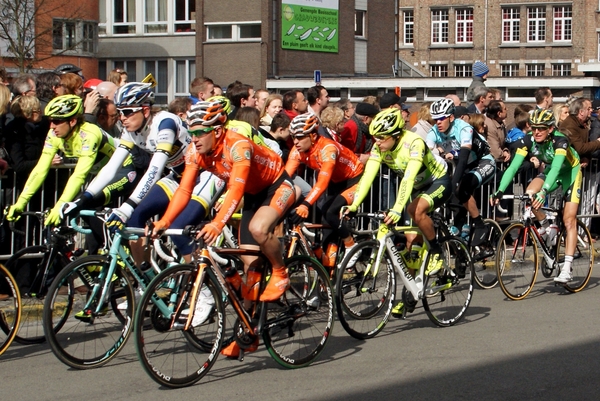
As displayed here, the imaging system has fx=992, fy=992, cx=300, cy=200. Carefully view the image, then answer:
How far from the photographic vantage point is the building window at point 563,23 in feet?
214

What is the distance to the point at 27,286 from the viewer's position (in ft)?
26.4

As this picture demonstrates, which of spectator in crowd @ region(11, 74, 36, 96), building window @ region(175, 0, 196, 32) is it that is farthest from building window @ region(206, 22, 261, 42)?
spectator in crowd @ region(11, 74, 36, 96)

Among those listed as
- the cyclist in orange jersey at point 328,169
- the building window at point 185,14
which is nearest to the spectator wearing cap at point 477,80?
the cyclist in orange jersey at point 328,169

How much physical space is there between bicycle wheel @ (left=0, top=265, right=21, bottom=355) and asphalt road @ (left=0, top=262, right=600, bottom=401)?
0.70ft

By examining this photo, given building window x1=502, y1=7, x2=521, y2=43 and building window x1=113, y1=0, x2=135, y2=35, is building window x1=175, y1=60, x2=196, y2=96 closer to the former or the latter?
building window x1=113, y1=0, x2=135, y2=35

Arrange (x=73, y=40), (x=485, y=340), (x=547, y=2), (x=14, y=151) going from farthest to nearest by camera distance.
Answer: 1. (x=547, y=2)
2. (x=73, y=40)
3. (x=14, y=151)
4. (x=485, y=340)

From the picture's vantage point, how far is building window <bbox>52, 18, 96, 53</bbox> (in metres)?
50.1

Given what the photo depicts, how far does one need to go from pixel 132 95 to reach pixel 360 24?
46.6 m

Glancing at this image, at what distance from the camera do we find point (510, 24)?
6706 centimetres

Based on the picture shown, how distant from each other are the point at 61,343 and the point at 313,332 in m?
1.89

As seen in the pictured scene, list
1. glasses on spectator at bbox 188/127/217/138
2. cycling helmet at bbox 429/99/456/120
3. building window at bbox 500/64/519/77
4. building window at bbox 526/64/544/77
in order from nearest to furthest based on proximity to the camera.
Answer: glasses on spectator at bbox 188/127/217/138
cycling helmet at bbox 429/99/456/120
building window at bbox 526/64/544/77
building window at bbox 500/64/519/77

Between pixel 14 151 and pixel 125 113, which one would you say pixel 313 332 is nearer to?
pixel 125 113

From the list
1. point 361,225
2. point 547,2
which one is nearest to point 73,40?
point 547,2

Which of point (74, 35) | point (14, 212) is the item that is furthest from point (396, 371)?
point (74, 35)
